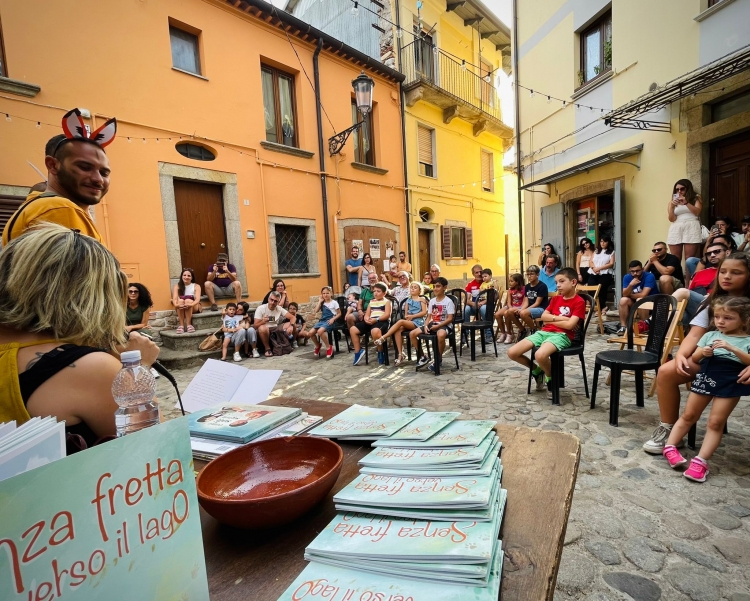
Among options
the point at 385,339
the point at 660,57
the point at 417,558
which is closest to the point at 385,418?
the point at 417,558

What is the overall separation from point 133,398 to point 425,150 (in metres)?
12.3

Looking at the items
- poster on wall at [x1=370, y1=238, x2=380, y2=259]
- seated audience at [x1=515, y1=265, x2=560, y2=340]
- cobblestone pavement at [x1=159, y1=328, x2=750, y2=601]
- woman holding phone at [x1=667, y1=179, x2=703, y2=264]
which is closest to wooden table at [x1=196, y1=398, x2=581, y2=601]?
cobblestone pavement at [x1=159, y1=328, x2=750, y2=601]

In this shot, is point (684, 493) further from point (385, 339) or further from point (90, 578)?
point (385, 339)

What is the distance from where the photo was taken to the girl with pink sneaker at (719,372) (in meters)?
2.21

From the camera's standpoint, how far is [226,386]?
1.58m

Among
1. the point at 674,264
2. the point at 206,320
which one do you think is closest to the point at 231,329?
the point at 206,320

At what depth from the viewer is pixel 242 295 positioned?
7883 mm

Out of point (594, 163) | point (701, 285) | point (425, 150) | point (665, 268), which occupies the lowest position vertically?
point (701, 285)

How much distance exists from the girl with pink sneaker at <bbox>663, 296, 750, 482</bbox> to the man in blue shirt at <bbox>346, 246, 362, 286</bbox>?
7.21 m

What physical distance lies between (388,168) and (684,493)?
10.1 metres

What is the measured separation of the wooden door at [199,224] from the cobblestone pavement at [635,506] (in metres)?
4.40

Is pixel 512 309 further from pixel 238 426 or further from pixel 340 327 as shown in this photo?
pixel 238 426

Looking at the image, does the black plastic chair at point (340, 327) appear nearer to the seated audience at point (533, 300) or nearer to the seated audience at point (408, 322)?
the seated audience at point (408, 322)

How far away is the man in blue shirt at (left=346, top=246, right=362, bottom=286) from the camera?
912cm
